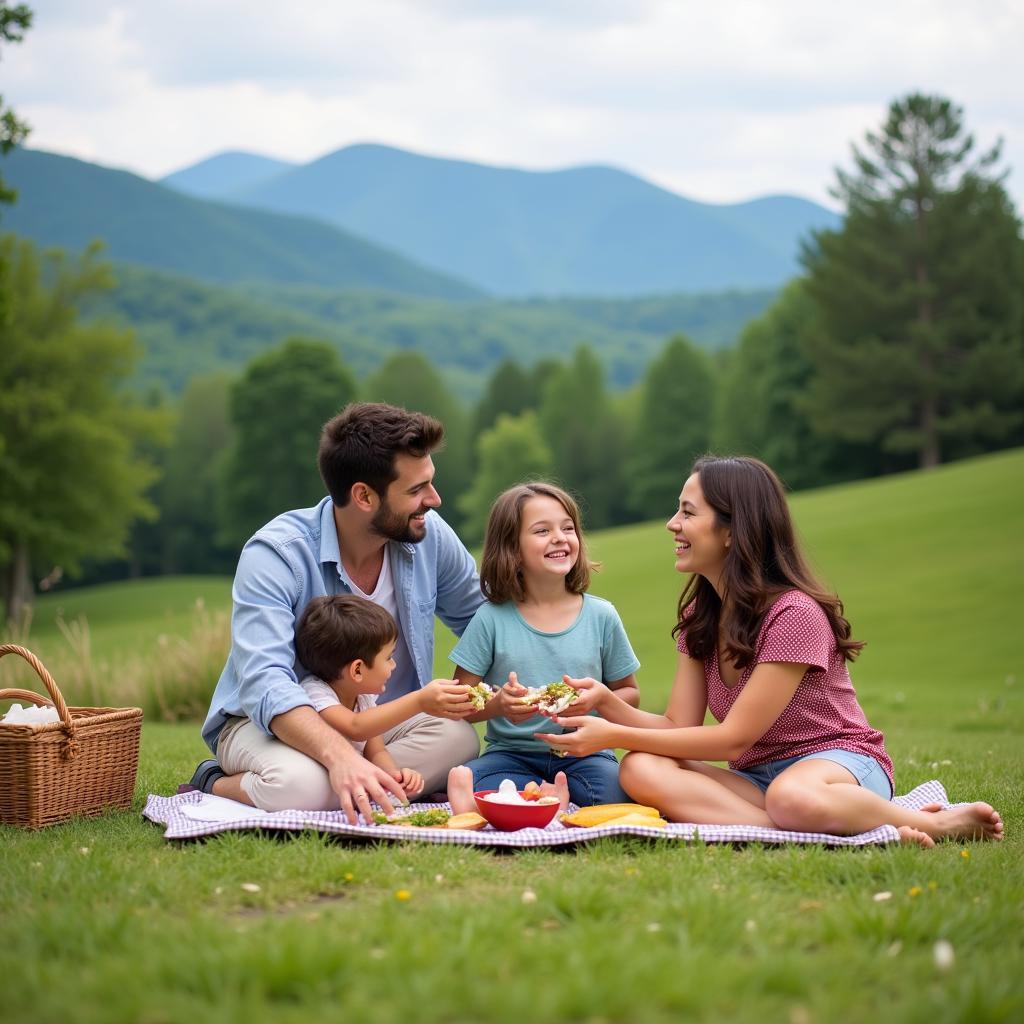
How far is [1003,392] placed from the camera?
3925cm

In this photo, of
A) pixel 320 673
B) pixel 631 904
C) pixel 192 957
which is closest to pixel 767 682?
pixel 631 904

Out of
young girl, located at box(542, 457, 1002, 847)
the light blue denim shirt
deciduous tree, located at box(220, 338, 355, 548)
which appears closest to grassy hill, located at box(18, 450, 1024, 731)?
the light blue denim shirt

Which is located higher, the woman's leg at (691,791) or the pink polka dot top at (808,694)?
the pink polka dot top at (808,694)

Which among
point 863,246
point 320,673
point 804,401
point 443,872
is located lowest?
point 443,872

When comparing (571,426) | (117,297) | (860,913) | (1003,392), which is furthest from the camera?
(117,297)

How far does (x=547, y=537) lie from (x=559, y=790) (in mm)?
1041

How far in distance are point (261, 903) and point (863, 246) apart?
40372mm

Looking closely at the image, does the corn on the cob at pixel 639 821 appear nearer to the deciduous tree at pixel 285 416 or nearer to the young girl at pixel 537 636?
the young girl at pixel 537 636

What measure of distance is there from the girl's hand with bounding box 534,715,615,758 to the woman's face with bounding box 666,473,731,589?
28.3 inches

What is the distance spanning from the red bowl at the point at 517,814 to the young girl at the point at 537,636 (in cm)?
54

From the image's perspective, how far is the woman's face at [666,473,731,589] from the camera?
475 centimetres

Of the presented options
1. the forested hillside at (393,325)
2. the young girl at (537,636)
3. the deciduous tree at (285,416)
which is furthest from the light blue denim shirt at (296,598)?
the forested hillside at (393,325)

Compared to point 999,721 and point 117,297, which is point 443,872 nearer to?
point 999,721

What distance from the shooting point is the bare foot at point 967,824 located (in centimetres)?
430
